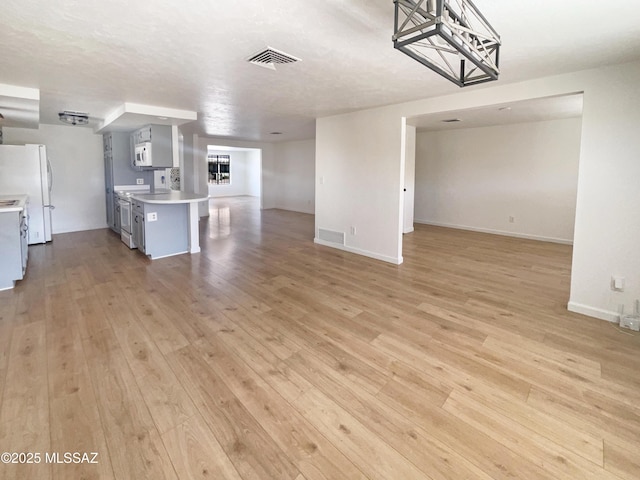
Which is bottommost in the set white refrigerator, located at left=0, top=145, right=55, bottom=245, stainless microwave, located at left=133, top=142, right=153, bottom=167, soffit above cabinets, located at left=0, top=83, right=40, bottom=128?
white refrigerator, located at left=0, top=145, right=55, bottom=245

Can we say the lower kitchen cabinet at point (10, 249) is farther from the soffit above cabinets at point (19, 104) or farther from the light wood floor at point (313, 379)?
the soffit above cabinets at point (19, 104)

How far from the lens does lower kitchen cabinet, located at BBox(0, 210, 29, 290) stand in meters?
3.65

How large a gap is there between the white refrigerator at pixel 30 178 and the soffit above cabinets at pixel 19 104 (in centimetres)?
51

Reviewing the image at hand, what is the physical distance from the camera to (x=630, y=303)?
3.01m

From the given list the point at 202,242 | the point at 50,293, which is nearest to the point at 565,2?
the point at 50,293

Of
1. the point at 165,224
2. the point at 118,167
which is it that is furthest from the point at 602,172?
the point at 118,167

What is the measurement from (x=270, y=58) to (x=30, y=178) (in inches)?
208

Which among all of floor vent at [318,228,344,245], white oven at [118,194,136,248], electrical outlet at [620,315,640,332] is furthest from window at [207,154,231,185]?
electrical outlet at [620,315,640,332]

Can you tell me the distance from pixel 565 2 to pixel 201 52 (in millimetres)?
2544

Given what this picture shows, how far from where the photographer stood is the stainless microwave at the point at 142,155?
5617mm

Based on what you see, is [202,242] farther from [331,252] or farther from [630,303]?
[630,303]

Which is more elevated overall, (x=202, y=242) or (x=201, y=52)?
(x=201, y=52)

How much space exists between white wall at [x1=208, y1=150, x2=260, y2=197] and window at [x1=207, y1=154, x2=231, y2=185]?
0.19m

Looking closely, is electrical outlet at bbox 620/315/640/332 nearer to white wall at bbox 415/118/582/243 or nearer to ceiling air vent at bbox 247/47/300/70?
ceiling air vent at bbox 247/47/300/70
